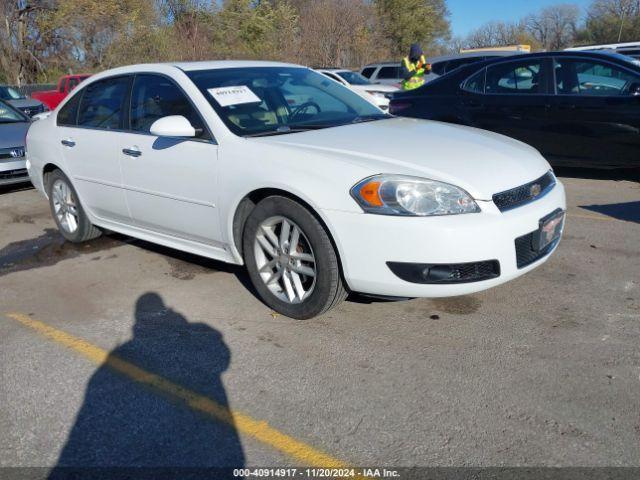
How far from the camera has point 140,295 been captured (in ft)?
14.5

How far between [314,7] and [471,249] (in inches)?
1337

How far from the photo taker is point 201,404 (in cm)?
298

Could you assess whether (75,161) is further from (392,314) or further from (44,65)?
(44,65)

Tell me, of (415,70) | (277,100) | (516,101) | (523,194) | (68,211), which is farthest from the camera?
(415,70)

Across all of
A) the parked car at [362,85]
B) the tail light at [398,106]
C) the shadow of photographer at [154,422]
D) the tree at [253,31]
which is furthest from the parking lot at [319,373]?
the tree at [253,31]

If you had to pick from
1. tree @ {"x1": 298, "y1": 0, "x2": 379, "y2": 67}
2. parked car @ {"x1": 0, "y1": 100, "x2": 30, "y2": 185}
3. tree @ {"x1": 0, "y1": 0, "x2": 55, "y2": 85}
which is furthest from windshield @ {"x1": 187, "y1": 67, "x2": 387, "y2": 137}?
tree @ {"x1": 0, "y1": 0, "x2": 55, "y2": 85}

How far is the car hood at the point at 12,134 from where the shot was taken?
8250mm

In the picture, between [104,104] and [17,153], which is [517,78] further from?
[17,153]

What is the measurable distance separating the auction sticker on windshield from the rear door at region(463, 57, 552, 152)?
4.30 m

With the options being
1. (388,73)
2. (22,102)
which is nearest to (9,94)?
(22,102)

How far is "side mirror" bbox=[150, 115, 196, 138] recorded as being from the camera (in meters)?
3.93

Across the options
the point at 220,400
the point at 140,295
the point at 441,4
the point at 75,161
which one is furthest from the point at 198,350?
the point at 441,4

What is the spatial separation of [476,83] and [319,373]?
5.81 metres

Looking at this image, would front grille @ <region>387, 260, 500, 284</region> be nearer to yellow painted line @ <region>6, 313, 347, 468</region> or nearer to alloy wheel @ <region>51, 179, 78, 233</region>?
yellow painted line @ <region>6, 313, 347, 468</region>
